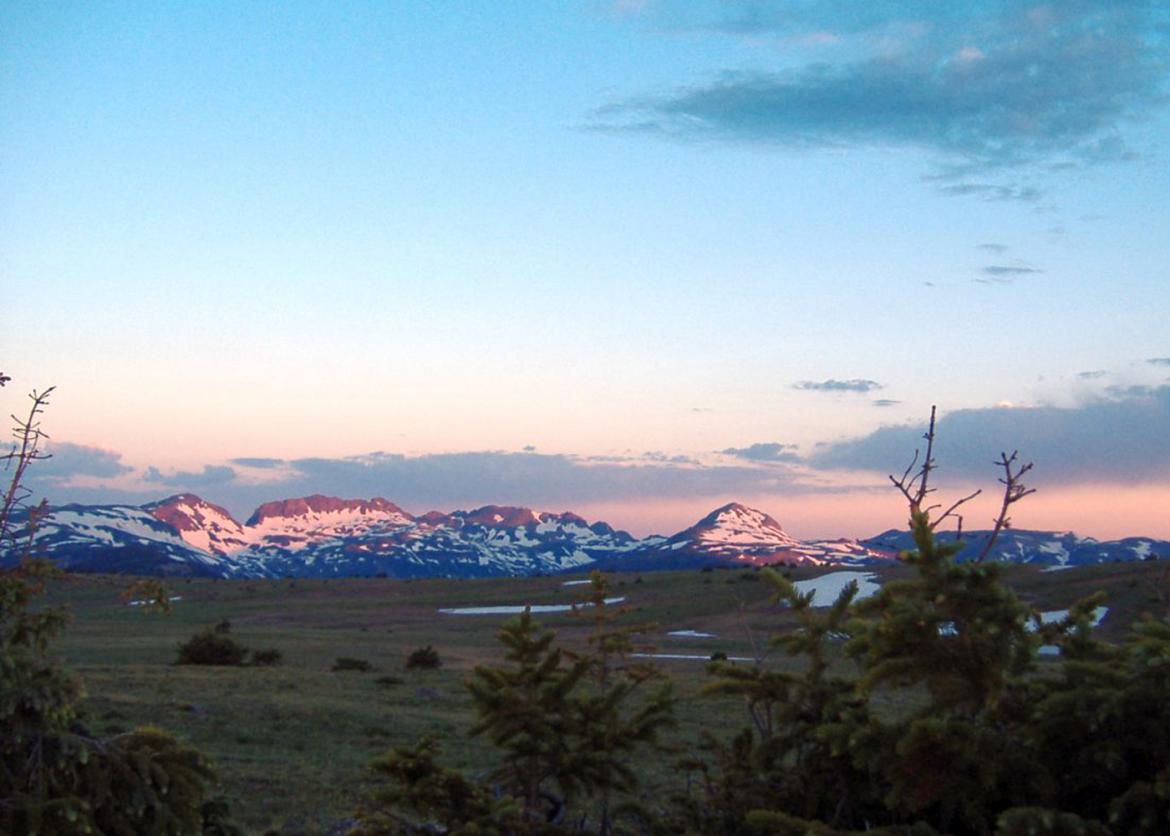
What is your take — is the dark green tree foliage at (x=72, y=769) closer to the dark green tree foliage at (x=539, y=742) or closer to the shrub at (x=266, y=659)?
the dark green tree foliage at (x=539, y=742)

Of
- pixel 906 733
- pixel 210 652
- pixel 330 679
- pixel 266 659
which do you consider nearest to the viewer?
pixel 906 733

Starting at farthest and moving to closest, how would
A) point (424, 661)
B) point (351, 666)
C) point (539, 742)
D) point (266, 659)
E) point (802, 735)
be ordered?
point (424, 661), point (266, 659), point (351, 666), point (539, 742), point (802, 735)

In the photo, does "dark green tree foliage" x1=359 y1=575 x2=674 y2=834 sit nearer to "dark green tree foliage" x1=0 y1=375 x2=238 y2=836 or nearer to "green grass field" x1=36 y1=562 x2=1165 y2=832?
"green grass field" x1=36 y1=562 x2=1165 y2=832

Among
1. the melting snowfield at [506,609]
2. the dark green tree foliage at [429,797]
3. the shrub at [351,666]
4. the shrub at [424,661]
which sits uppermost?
the dark green tree foliage at [429,797]

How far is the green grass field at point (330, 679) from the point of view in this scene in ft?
41.8

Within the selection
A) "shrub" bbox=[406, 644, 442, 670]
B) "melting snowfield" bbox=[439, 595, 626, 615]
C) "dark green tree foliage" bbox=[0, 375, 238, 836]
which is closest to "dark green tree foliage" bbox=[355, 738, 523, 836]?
"dark green tree foliage" bbox=[0, 375, 238, 836]

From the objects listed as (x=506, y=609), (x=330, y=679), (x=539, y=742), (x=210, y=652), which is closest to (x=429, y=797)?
(x=539, y=742)

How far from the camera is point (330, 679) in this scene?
24406 mm

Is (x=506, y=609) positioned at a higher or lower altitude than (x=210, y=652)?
lower

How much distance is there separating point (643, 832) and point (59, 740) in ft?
9.56

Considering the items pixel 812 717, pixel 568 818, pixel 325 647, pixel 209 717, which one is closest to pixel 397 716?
pixel 209 717

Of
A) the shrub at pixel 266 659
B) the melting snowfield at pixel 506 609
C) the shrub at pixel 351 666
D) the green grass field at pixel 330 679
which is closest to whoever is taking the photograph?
the green grass field at pixel 330 679

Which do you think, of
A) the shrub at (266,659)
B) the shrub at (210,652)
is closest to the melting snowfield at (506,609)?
the shrub at (266,659)

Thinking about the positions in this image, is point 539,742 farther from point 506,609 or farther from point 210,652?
point 506,609
